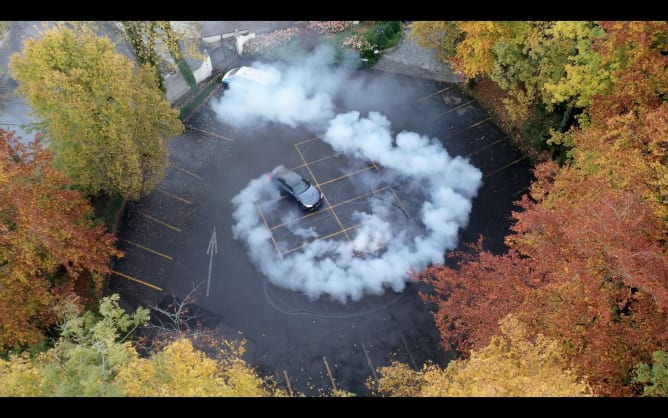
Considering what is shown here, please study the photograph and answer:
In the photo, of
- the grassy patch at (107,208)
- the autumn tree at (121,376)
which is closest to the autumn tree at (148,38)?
the grassy patch at (107,208)

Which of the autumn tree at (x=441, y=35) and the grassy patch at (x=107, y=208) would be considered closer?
the grassy patch at (x=107, y=208)

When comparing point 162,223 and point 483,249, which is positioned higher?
point 162,223

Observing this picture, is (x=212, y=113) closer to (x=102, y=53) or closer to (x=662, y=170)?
(x=102, y=53)

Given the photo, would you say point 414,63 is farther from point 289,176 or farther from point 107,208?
point 107,208

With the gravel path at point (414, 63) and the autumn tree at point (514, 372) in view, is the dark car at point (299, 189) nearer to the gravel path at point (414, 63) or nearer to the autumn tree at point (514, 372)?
the gravel path at point (414, 63)

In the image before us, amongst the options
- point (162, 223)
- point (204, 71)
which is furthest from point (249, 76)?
point (162, 223)

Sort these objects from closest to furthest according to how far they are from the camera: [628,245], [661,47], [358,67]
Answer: [628,245], [661,47], [358,67]
